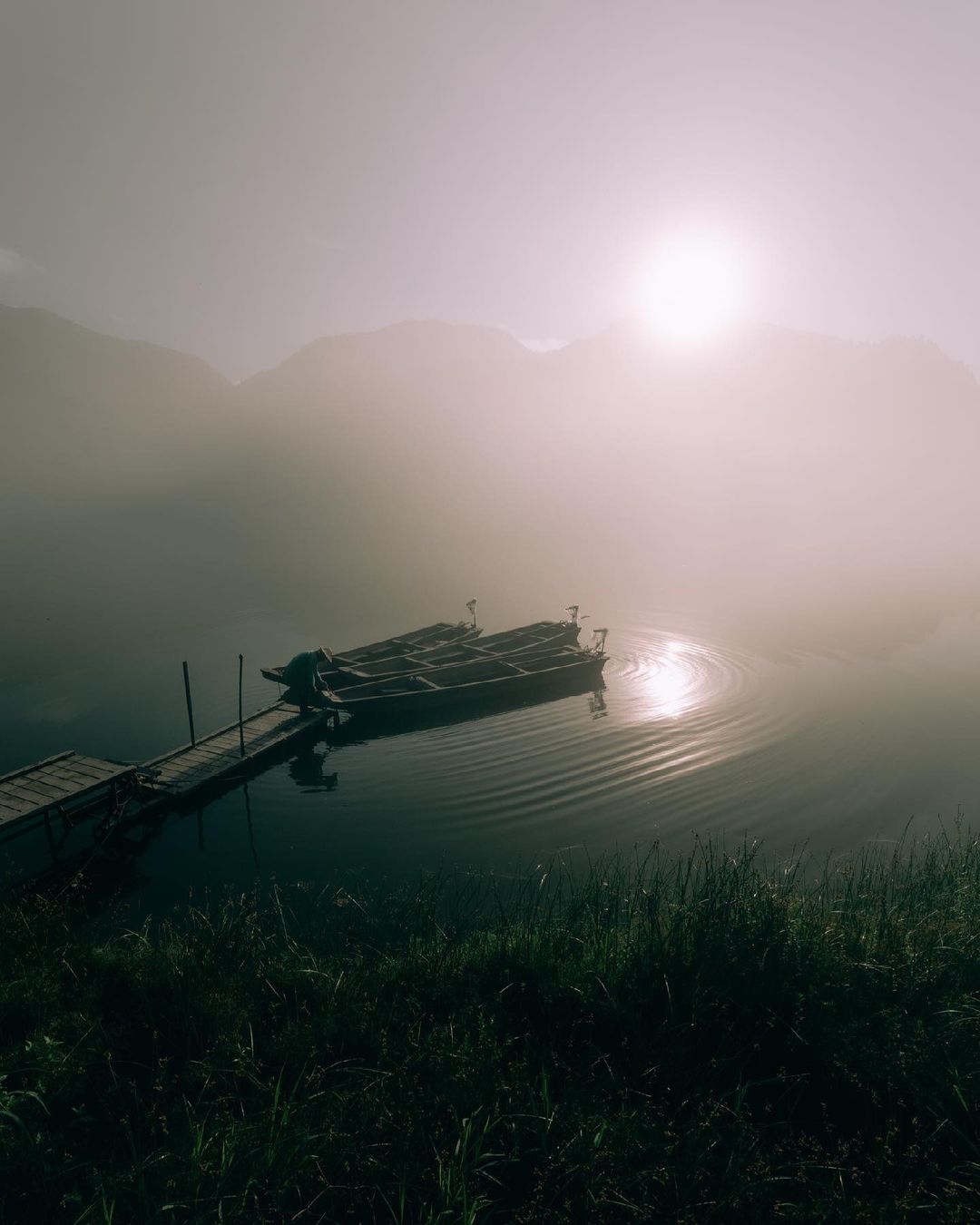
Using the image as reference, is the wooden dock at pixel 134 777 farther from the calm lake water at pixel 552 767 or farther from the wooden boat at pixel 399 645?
the wooden boat at pixel 399 645

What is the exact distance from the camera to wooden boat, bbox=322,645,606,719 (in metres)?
17.0

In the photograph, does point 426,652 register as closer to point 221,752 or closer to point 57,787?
point 221,752

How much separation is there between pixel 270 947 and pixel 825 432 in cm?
15325

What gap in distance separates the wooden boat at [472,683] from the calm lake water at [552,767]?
901 mm

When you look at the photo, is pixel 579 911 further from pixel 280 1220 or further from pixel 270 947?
pixel 280 1220

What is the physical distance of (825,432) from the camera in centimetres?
13338

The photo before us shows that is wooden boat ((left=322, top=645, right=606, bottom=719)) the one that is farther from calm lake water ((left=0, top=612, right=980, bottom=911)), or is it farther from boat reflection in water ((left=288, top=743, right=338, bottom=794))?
boat reflection in water ((left=288, top=743, right=338, bottom=794))

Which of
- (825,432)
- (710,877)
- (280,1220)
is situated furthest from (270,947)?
(825,432)

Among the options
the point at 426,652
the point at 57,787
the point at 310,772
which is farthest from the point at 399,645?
the point at 57,787

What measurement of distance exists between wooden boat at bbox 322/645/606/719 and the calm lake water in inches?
35.5

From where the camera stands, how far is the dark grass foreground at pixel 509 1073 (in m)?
3.64

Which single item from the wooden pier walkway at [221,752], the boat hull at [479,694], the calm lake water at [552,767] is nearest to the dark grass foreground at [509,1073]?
the calm lake water at [552,767]

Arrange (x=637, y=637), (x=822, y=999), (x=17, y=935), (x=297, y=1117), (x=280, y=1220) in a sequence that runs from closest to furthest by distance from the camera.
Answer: (x=280, y=1220)
(x=297, y=1117)
(x=822, y=999)
(x=17, y=935)
(x=637, y=637)

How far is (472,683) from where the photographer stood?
18125 millimetres
